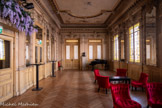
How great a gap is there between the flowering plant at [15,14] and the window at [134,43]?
19.3ft

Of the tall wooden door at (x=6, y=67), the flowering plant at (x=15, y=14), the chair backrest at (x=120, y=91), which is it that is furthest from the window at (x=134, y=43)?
the tall wooden door at (x=6, y=67)

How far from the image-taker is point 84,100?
4.17 m

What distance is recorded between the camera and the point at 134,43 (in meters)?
7.72

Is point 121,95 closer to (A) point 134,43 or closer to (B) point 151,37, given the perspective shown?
(B) point 151,37

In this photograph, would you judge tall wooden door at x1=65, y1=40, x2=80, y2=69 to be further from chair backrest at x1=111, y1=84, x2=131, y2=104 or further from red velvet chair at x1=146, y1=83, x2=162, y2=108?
red velvet chair at x1=146, y1=83, x2=162, y2=108

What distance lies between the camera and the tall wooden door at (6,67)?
3.99 metres

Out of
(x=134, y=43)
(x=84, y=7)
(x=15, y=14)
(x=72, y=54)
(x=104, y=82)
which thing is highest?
(x=84, y=7)

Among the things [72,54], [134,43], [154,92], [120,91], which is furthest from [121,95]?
[72,54]

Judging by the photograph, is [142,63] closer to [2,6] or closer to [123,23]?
[123,23]

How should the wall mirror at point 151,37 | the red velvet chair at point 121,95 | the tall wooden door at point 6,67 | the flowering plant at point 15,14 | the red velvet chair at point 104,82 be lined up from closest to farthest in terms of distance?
the red velvet chair at point 121,95, the flowering plant at point 15,14, the tall wooden door at point 6,67, the red velvet chair at point 104,82, the wall mirror at point 151,37

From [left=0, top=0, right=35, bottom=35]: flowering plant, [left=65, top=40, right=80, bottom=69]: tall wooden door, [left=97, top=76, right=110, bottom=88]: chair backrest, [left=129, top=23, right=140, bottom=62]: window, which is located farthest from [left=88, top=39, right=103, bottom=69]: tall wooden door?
[left=0, top=0, right=35, bottom=35]: flowering plant

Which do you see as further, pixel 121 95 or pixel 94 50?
pixel 94 50

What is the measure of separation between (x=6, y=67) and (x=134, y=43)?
694cm

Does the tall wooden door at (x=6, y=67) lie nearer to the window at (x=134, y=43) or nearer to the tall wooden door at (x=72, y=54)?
the window at (x=134, y=43)
